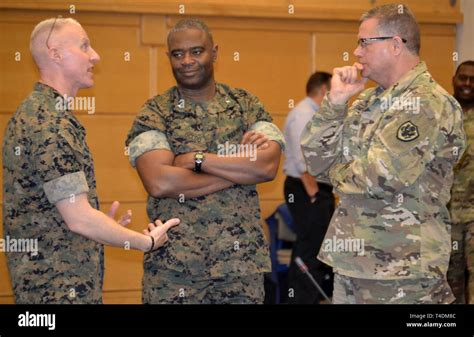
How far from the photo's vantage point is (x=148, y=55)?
669cm

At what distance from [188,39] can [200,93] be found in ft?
0.78

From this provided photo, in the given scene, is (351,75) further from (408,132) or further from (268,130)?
(268,130)

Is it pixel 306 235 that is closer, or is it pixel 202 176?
pixel 202 176

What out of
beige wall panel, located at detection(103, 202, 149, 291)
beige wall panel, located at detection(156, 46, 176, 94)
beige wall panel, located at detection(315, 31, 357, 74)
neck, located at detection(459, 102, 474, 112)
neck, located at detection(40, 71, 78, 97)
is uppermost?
beige wall panel, located at detection(315, 31, 357, 74)

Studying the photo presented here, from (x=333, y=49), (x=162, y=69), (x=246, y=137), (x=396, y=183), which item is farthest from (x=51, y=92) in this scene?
(x=333, y=49)

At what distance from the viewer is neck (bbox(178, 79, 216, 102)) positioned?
13.2ft

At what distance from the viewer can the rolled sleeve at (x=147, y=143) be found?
12.9 feet

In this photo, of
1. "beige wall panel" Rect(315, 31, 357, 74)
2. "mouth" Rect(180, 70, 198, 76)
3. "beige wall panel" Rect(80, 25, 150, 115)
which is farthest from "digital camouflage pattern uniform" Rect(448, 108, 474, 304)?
"beige wall panel" Rect(80, 25, 150, 115)

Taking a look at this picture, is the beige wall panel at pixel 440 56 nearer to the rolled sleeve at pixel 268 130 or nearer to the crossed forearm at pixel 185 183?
the rolled sleeve at pixel 268 130

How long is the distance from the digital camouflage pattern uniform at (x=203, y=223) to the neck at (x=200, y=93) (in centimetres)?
3

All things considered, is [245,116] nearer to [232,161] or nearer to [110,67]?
[232,161]

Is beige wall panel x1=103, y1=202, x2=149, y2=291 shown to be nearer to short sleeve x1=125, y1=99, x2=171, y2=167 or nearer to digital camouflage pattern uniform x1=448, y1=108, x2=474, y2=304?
digital camouflage pattern uniform x1=448, y1=108, x2=474, y2=304

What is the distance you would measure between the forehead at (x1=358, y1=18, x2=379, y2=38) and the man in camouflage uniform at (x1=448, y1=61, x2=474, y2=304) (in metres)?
1.97

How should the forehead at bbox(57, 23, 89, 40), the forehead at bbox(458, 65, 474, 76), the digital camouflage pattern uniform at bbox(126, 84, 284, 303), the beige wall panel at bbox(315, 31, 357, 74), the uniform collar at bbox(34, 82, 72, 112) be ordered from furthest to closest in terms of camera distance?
1. the beige wall panel at bbox(315, 31, 357, 74)
2. the forehead at bbox(458, 65, 474, 76)
3. the digital camouflage pattern uniform at bbox(126, 84, 284, 303)
4. the forehead at bbox(57, 23, 89, 40)
5. the uniform collar at bbox(34, 82, 72, 112)
